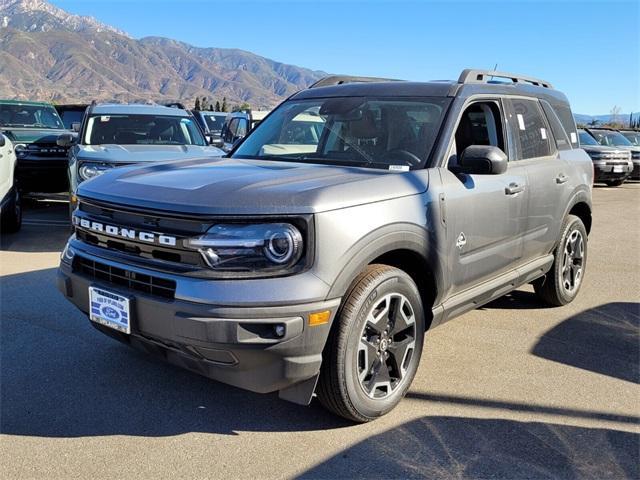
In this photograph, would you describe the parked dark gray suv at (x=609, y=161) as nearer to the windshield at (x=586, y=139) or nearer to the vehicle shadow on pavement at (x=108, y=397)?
the windshield at (x=586, y=139)

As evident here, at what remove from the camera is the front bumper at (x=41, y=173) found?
10.0 metres

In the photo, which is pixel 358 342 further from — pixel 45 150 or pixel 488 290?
pixel 45 150

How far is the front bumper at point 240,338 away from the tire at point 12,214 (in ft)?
19.4

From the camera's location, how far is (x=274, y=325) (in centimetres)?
279

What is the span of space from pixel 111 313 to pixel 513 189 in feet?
9.15

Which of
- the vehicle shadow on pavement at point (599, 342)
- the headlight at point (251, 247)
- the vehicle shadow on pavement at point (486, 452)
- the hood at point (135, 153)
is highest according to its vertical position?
the hood at point (135, 153)

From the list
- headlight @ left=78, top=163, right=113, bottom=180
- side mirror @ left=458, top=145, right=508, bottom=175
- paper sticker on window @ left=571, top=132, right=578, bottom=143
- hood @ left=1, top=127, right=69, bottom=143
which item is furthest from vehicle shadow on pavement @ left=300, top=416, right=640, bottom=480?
hood @ left=1, top=127, right=69, bottom=143

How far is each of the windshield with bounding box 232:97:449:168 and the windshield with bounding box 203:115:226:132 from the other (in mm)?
16391

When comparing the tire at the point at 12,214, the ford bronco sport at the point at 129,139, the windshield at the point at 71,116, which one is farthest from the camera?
the windshield at the point at 71,116

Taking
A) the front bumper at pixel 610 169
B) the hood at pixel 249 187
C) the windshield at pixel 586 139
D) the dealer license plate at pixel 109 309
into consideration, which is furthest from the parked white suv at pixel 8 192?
the windshield at pixel 586 139

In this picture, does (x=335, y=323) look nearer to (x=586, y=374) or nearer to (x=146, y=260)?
(x=146, y=260)

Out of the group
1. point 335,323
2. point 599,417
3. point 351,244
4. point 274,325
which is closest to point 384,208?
point 351,244

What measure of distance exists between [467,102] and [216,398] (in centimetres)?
250

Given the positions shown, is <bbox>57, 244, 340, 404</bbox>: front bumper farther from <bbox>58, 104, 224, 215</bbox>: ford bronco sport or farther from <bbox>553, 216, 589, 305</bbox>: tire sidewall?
<bbox>58, 104, 224, 215</bbox>: ford bronco sport
